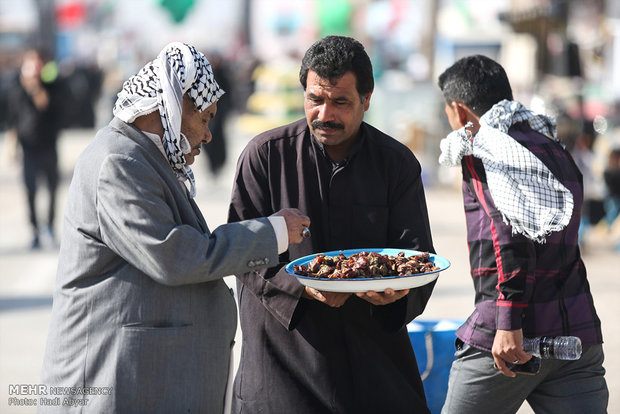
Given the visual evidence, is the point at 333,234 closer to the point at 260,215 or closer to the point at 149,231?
the point at 260,215

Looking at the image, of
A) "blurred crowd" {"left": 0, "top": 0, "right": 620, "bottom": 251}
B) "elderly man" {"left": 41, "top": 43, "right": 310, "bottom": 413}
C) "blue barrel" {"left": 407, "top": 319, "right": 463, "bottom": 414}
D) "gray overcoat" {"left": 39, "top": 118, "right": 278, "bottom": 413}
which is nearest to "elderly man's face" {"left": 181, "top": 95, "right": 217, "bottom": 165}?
"elderly man" {"left": 41, "top": 43, "right": 310, "bottom": 413}

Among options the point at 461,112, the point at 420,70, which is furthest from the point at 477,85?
the point at 420,70

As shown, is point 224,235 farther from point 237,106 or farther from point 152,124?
point 237,106

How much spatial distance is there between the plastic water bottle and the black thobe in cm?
43

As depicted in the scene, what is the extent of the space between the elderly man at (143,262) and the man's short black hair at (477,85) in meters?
1.08

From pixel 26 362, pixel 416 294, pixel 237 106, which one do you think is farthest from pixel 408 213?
pixel 237 106

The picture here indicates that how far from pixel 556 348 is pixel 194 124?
1.54 metres

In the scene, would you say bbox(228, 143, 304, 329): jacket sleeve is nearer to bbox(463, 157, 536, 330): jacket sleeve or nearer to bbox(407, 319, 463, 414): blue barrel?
bbox(463, 157, 536, 330): jacket sleeve

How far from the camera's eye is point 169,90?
107 inches

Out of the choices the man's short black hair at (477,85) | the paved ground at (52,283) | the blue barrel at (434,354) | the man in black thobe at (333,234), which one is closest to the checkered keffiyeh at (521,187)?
the man's short black hair at (477,85)

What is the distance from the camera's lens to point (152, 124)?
9.16ft

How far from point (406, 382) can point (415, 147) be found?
11.9 m

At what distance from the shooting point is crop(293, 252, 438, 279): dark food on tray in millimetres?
2926

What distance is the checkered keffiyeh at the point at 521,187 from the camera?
311 cm
